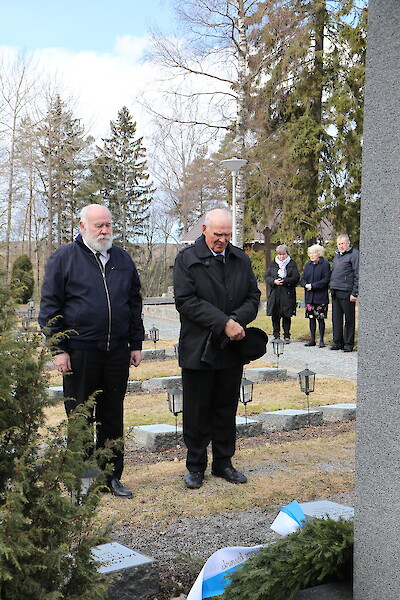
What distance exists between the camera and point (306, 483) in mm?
4988

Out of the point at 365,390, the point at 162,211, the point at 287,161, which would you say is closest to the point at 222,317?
the point at 365,390

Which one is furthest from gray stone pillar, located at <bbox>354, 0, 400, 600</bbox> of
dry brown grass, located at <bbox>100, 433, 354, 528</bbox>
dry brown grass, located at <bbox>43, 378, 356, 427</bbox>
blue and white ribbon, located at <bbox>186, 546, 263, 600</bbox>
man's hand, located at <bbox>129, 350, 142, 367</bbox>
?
dry brown grass, located at <bbox>43, 378, 356, 427</bbox>

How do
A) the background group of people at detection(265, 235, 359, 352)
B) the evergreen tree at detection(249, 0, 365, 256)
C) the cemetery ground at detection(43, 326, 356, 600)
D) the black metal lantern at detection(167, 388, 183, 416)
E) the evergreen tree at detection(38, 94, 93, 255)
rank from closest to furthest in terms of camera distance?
the cemetery ground at detection(43, 326, 356, 600) < the black metal lantern at detection(167, 388, 183, 416) < the background group of people at detection(265, 235, 359, 352) < the evergreen tree at detection(249, 0, 365, 256) < the evergreen tree at detection(38, 94, 93, 255)

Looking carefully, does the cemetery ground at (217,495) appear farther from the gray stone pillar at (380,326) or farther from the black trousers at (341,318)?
the black trousers at (341,318)

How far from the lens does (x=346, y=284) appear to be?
39.5ft

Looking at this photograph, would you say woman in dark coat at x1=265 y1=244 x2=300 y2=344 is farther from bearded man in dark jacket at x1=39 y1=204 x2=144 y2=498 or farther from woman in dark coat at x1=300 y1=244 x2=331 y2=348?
bearded man in dark jacket at x1=39 y1=204 x2=144 y2=498

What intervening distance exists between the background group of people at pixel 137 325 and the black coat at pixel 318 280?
7.98 m

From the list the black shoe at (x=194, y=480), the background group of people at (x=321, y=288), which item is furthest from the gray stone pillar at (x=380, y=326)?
the background group of people at (x=321, y=288)

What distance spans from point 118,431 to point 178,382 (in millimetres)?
5268

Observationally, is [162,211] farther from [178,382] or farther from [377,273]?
[377,273]

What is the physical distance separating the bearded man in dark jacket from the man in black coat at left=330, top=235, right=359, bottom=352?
7.76m

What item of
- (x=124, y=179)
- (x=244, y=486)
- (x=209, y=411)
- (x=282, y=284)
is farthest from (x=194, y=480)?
(x=124, y=179)

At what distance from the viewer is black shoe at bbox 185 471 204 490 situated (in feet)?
15.9

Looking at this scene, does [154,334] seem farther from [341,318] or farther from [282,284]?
[341,318]
